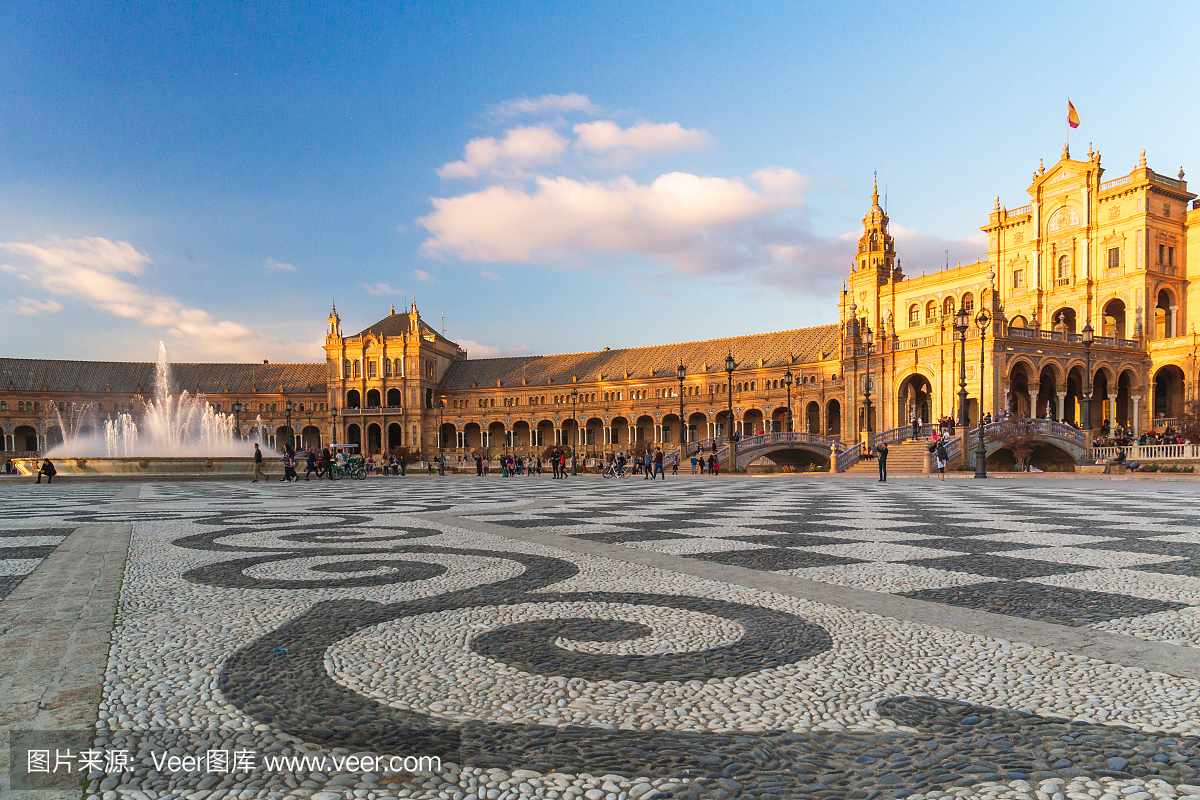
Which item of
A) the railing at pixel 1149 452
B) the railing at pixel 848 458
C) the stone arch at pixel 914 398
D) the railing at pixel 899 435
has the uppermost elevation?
the stone arch at pixel 914 398

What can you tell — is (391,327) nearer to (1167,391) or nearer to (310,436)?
(310,436)

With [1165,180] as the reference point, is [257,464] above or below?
below

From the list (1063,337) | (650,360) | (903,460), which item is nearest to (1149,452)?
(903,460)

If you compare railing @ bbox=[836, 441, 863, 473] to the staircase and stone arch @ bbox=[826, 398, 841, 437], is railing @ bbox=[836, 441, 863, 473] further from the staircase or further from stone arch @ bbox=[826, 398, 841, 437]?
stone arch @ bbox=[826, 398, 841, 437]

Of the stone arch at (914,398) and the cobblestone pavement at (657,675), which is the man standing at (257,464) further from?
the stone arch at (914,398)

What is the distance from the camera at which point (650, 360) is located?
94.2m

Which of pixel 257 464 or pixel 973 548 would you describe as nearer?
pixel 973 548

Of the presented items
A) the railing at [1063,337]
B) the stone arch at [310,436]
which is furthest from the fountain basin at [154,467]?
the stone arch at [310,436]

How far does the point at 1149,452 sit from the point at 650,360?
210 feet

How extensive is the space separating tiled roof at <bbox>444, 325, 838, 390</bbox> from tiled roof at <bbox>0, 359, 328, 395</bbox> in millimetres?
21235

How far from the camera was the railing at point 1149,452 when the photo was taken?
30.8 metres

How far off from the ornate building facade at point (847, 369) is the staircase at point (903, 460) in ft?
16.3

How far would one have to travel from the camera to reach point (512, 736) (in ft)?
7.70

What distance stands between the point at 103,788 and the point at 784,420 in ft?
269
